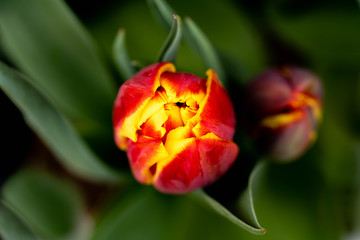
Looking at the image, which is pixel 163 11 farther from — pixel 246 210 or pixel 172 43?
pixel 246 210

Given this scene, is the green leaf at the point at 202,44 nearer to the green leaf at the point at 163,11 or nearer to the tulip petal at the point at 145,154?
the green leaf at the point at 163,11

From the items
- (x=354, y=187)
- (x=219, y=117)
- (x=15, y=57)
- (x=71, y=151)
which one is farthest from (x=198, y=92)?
(x=354, y=187)

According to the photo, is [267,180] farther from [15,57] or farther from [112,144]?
[15,57]

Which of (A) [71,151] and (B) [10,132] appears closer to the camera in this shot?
(A) [71,151]

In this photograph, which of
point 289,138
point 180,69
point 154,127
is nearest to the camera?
point 154,127

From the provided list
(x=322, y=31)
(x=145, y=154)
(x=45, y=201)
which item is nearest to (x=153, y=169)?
(x=145, y=154)

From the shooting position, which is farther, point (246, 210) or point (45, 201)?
point (45, 201)

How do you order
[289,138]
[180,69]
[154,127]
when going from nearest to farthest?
[154,127]
[289,138]
[180,69]

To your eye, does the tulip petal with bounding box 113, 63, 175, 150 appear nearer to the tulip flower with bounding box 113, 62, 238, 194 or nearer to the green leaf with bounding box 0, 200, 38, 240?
the tulip flower with bounding box 113, 62, 238, 194
